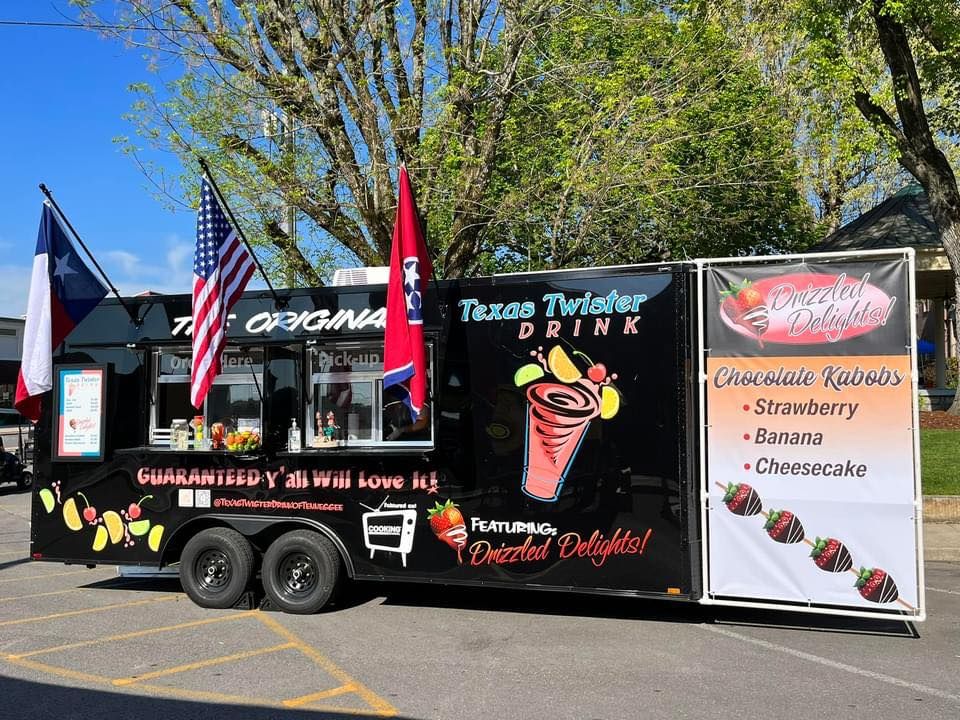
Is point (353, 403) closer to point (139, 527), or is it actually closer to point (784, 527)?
point (139, 527)

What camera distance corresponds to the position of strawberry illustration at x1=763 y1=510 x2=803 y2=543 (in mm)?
6180

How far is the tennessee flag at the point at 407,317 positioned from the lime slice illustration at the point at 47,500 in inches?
150

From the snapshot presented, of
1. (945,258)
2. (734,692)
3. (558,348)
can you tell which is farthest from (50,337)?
(945,258)

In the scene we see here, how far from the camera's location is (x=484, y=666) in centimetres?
586

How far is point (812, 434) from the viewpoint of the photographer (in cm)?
616

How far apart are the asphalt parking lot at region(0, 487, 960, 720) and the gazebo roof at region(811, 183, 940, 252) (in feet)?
39.9

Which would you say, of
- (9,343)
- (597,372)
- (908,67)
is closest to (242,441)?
(597,372)

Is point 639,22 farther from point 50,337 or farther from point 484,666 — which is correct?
point 484,666

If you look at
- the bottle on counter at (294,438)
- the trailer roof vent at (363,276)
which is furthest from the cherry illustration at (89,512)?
the trailer roof vent at (363,276)

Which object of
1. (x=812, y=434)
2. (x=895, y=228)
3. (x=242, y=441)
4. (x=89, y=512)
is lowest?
(x=89, y=512)

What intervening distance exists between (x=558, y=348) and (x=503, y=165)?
9.10m

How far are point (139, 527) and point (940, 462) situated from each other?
11.5 meters

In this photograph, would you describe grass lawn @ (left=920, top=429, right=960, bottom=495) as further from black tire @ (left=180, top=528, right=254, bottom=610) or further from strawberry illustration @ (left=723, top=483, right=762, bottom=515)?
black tire @ (left=180, top=528, right=254, bottom=610)

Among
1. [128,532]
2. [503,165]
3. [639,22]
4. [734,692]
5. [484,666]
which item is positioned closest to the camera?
[734,692]
